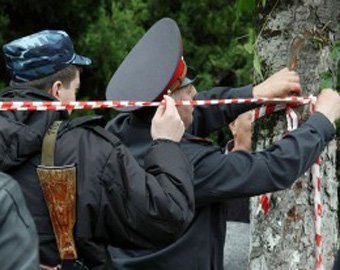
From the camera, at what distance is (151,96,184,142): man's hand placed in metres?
3.02

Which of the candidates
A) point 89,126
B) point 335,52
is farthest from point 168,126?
point 335,52

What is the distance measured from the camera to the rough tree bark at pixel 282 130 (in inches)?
141

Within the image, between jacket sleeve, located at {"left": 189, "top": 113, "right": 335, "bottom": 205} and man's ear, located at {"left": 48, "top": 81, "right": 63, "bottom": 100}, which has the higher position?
man's ear, located at {"left": 48, "top": 81, "right": 63, "bottom": 100}

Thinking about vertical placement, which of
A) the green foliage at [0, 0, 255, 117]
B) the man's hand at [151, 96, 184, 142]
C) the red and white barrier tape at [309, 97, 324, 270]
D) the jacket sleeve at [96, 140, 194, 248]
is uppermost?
the man's hand at [151, 96, 184, 142]

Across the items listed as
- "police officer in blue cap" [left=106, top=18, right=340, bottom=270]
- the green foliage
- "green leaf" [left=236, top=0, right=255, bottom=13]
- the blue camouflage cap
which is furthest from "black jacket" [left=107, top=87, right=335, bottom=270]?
the green foliage

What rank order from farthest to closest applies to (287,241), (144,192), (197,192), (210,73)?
(210,73)
(287,241)
(197,192)
(144,192)

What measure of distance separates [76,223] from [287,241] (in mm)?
1055

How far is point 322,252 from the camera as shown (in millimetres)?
3691

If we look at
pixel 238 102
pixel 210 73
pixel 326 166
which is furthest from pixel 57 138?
pixel 210 73

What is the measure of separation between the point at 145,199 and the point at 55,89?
54 cm

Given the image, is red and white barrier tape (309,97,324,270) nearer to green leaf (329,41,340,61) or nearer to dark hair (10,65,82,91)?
green leaf (329,41,340,61)

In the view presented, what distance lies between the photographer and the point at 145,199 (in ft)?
9.27

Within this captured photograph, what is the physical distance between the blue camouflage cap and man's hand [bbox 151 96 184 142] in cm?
36

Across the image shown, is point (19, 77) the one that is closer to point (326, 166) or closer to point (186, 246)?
point (186, 246)
